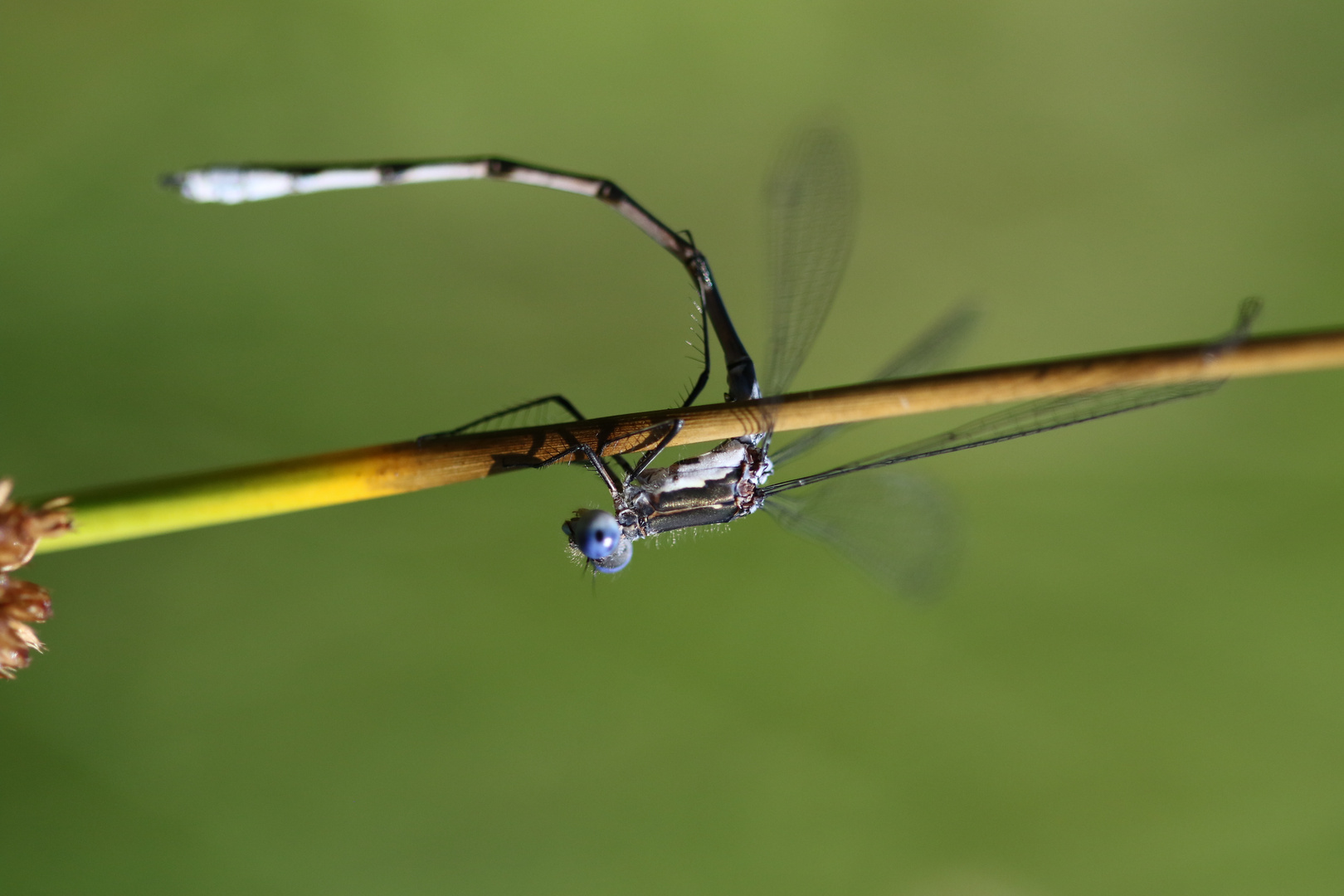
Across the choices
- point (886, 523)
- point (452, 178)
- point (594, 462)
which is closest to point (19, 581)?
point (594, 462)

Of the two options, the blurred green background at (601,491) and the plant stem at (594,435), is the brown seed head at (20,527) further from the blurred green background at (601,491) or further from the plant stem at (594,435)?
the blurred green background at (601,491)

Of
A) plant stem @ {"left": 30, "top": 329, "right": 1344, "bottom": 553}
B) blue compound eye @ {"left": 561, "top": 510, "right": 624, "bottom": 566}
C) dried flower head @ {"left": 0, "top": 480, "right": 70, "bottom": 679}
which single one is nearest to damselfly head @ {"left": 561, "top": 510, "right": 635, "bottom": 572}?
blue compound eye @ {"left": 561, "top": 510, "right": 624, "bottom": 566}

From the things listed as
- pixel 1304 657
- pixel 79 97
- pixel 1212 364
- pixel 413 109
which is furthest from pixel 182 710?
pixel 1304 657

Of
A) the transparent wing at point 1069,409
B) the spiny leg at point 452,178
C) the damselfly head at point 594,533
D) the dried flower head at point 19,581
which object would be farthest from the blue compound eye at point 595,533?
the dried flower head at point 19,581

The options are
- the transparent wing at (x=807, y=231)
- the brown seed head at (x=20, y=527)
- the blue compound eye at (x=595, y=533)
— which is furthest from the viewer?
the transparent wing at (x=807, y=231)

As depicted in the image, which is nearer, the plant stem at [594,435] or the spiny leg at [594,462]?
the plant stem at [594,435]

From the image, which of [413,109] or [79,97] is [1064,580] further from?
[79,97]

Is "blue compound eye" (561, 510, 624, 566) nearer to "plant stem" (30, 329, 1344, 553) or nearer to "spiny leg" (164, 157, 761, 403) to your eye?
"spiny leg" (164, 157, 761, 403)
